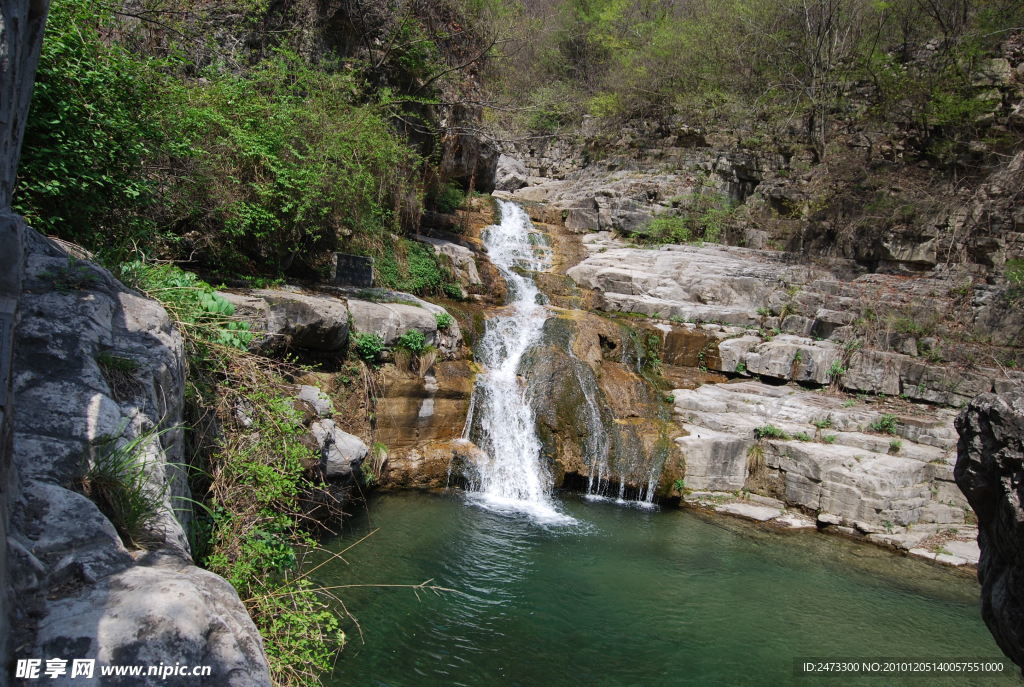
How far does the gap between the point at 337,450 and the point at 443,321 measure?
3710mm

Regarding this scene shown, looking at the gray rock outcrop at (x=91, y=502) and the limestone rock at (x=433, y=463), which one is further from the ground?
the gray rock outcrop at (x=91, y=502)

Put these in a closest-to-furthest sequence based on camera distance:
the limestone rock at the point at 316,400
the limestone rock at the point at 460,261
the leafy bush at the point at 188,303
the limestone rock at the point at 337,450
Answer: the leafy bush at the point at 188,303 → the limestone rock at the point at 337,450 → the limestone rock at the point at 316,400 → the limestone rock at the point at 460,261

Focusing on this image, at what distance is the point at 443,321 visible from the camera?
10461mm

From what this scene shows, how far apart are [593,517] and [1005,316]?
393 inches

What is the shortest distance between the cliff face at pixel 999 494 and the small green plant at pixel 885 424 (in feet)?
26.2

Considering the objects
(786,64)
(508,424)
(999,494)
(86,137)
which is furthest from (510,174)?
(999,494)

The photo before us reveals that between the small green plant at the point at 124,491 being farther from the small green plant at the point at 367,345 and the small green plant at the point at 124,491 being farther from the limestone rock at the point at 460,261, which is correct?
the limestone rock at the point at 460,261

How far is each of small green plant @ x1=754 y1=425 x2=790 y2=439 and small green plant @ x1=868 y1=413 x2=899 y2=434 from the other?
5.22ft

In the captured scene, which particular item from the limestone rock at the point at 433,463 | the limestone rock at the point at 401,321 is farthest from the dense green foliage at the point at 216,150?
the limestone rock at the point at 433,463

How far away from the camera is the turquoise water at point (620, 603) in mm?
5090

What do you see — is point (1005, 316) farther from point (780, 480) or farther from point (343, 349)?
point (343, 349)

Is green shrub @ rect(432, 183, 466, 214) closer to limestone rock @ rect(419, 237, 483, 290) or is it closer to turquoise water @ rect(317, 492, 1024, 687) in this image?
limestone rock @ rect(419, 237, 483, 290)

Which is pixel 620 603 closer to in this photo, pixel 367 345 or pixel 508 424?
pixel 508 424

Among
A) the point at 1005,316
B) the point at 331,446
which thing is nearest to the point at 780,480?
the point at 1005,316
